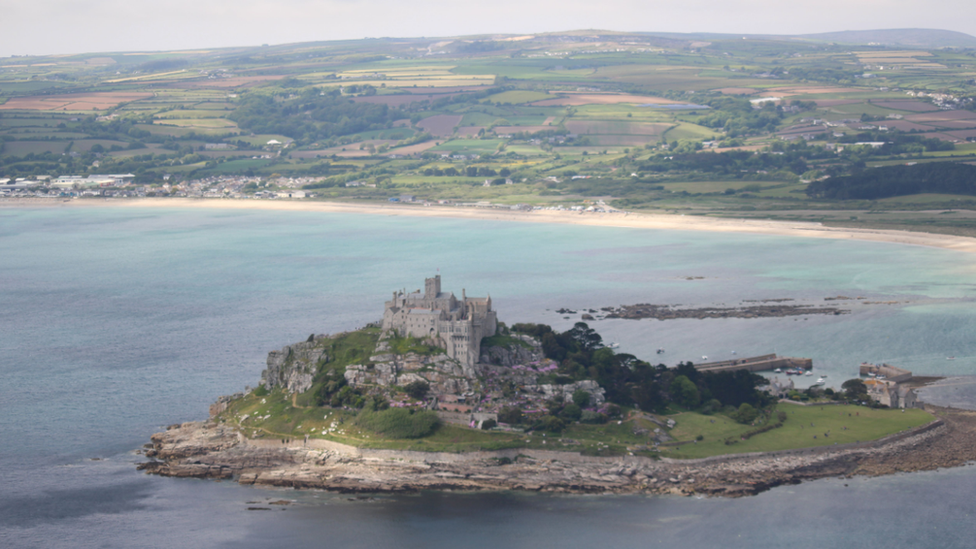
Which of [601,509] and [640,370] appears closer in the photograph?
[601,509]

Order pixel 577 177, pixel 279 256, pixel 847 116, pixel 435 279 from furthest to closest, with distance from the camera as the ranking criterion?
1. pixel 847 116
2. pixel 577 177
3. pixel 279 256
4. pixel 435 279

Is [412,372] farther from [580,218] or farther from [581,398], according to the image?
[580,218]

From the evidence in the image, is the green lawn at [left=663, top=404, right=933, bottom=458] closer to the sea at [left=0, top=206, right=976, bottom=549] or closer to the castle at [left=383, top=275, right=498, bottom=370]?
the sea at [left=0, top=206, right=976, bottom=549]

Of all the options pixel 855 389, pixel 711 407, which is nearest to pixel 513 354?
pixel 711 407

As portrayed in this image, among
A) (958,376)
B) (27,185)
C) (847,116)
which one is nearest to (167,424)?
(958,376)

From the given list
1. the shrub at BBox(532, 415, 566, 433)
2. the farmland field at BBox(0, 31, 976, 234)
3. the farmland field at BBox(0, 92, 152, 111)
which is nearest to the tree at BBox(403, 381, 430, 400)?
the shrub at BBox(532, 415, 566, 433)

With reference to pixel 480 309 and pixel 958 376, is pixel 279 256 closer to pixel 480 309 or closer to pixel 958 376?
pixel 480 309
